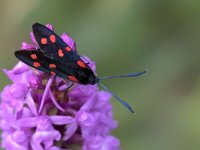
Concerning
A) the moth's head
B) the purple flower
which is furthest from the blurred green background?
the moth's head

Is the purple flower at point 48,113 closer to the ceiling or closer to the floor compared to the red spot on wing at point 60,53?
closer to the floor

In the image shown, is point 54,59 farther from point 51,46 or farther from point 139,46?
point 139,46

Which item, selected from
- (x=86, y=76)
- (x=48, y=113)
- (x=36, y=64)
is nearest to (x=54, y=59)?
(x=36, y=64)

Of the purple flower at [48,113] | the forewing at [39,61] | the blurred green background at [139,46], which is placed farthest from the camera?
the blurred green background at [139,46]

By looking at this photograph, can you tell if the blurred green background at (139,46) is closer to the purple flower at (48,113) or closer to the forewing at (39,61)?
the purple flower at (48,113)

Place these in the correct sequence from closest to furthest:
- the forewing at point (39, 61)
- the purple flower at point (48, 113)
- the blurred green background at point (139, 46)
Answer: the forewing at point (39, 61) < the purple flower at point (48, 113) < the blurred green background at point (139, 46)

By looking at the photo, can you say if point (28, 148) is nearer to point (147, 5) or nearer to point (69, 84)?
point (69, 84)

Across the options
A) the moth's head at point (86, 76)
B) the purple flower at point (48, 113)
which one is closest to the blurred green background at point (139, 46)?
the purple flower at point (48, 113)
